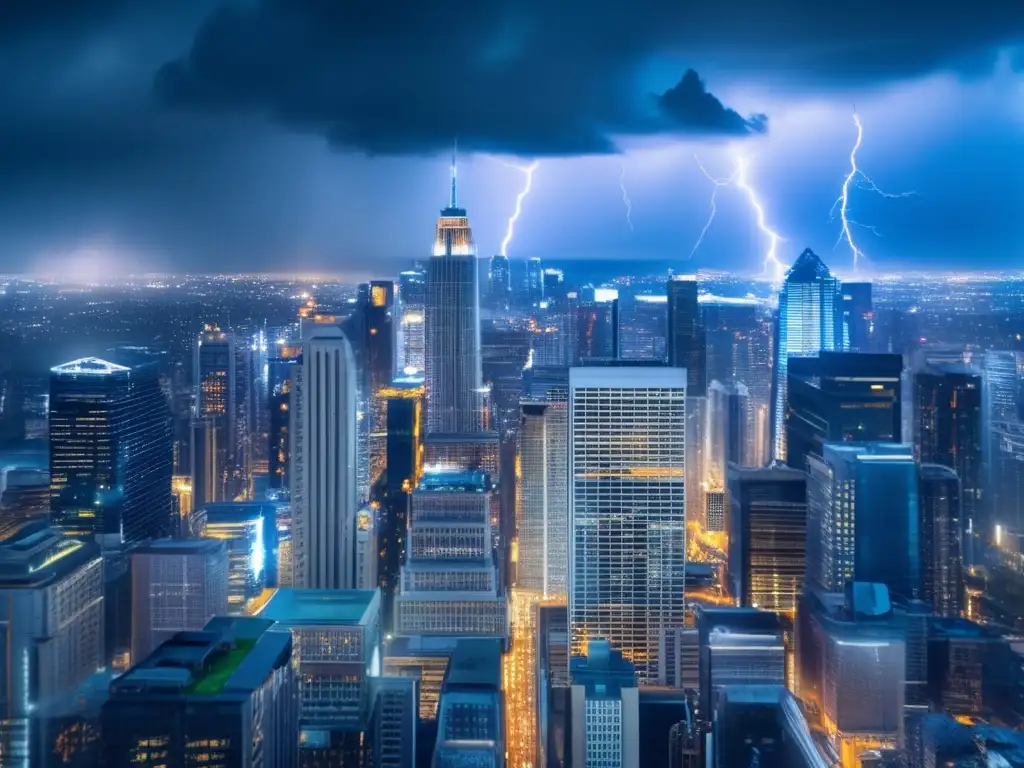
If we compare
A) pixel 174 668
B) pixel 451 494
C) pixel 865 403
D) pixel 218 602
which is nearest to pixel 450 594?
pixel 451 494

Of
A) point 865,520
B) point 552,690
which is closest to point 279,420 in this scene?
point 552,690

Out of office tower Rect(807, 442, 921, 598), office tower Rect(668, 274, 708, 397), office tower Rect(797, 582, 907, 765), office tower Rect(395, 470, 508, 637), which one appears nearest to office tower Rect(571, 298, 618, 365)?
office tower Rect(668, 274, 708, 397)

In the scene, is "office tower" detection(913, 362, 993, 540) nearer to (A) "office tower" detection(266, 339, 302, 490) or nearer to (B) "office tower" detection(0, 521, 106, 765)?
(A) "office tower" detection(266, 339, 302, 490)

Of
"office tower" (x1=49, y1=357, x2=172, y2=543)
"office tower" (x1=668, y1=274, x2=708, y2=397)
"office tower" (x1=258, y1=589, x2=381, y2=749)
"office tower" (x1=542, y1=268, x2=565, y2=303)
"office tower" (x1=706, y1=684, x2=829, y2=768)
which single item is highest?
"office tower" (x1=542, y1=268, x2=565, y2=303)

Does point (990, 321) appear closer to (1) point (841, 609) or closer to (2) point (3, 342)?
(1) point (841, 609)

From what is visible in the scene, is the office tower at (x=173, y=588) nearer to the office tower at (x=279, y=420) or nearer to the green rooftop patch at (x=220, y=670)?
the green rooftop patch at (x=220, y=670)

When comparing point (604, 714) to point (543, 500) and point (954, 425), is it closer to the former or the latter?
point (543, 500)
